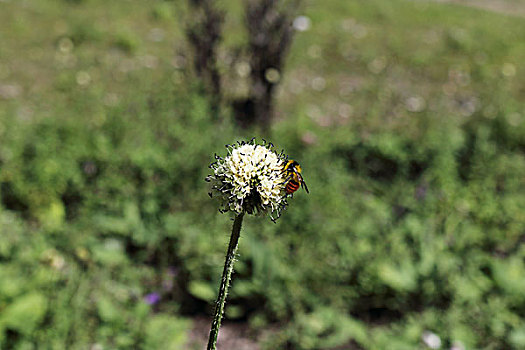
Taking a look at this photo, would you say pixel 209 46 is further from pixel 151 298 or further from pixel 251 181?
pixel 251 181

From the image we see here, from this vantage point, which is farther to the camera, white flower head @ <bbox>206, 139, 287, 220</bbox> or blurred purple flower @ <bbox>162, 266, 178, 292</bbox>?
blurred purple flower @ <bbox>162, 266, 178, 292</bbox>

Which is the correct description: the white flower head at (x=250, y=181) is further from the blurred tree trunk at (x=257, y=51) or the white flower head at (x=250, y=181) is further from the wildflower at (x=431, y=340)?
the blurred tree trunk at (x=257, y=51)

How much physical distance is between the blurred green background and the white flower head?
55.3 inches

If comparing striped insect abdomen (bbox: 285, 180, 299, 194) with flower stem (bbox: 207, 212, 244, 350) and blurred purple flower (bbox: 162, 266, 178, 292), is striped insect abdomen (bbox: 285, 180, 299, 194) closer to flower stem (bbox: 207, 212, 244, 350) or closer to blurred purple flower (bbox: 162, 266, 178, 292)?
flower stem (bbox: 207, 212, 244, 350)

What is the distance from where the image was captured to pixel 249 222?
126 inches

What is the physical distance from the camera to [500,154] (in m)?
4.50

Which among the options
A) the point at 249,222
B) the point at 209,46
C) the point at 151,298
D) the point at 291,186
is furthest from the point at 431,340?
the point at 209,46

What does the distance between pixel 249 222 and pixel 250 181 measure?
2.09 m

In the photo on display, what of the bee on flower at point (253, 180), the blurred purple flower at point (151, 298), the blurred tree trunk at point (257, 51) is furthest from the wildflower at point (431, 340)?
the blurred tree trunk at point (257, 51)

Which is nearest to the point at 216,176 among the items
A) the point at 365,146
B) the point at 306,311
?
the point at 306,311

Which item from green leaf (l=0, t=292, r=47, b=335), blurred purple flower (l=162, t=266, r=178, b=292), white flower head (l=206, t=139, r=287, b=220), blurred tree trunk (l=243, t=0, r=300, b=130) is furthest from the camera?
blurred tree trunk (l=243, t=0, r=300, b=130)

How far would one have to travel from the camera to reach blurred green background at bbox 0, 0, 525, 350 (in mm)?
2494

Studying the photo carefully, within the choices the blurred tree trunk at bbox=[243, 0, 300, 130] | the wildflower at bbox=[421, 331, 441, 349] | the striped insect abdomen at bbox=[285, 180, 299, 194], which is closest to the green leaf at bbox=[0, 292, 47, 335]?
the striped insect abdomen at bbox=[285, 180, 299, 194]

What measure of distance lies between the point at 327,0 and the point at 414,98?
416 cm
